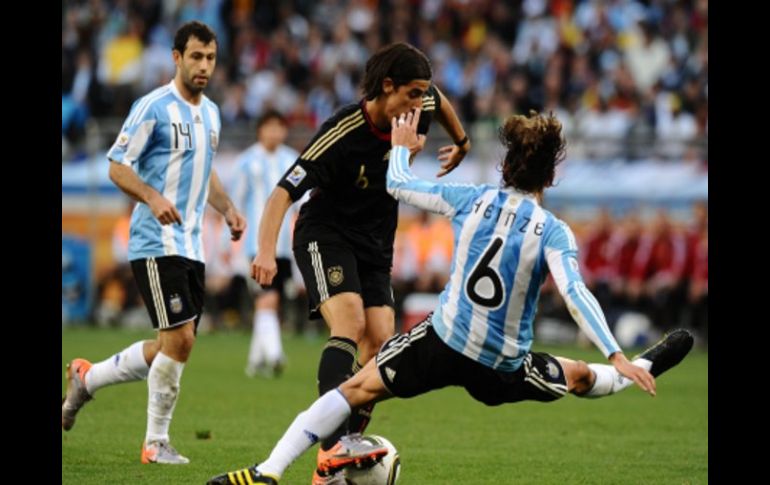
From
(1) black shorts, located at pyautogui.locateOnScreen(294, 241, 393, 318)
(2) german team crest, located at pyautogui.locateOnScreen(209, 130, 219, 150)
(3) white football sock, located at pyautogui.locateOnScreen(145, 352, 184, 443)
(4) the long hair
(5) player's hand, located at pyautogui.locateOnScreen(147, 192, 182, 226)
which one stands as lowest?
(3) white football sock, located at pyautogui.locateOnScreen(145, 352, 184, 443)

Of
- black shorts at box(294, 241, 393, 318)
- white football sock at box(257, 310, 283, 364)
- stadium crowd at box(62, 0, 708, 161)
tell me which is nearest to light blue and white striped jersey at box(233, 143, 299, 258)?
white football sock at box(257, 310, 283, 364)

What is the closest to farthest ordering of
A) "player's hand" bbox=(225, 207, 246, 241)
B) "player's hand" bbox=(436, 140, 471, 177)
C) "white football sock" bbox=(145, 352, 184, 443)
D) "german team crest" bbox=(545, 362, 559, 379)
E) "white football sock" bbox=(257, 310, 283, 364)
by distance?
1. "german team crest" bbox=(545, 362, 559, 379)
2. "player's hand" bbox=(436, 140, 471, 177)
3. "white football sock" bbox=(145, 352, 184, 443)
4. "player's hand" bbox=(225, 207, 246, 241)
5. "white football sock" bbox=(257, 310, 283, 364)

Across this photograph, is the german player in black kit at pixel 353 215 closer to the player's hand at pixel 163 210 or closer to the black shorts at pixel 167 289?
the player's hand at pixel 163 210

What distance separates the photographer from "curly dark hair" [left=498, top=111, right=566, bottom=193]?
6887 mm

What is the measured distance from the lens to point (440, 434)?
1063 centimetres

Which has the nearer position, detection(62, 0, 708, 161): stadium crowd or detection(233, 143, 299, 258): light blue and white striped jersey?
detection(233, 143, 299, 258): light blue and white striped jersey

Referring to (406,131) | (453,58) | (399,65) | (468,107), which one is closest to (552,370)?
(406,131)

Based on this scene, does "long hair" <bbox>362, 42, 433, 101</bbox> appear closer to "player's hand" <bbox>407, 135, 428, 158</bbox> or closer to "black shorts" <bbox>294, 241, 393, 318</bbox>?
"player's hand" <bbox>407, 135, 428, 158</bbox>

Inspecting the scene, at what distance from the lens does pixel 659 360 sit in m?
7.41

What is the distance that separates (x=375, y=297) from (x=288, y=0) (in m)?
22.4

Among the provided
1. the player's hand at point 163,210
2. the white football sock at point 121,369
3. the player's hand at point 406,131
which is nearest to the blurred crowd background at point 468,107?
the white football sock at point 121,369

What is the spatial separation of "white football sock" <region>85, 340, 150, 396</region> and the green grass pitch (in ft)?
1.45

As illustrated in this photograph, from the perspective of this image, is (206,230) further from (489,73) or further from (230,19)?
(230,19)

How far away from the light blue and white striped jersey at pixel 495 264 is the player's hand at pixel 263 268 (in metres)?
0.99
